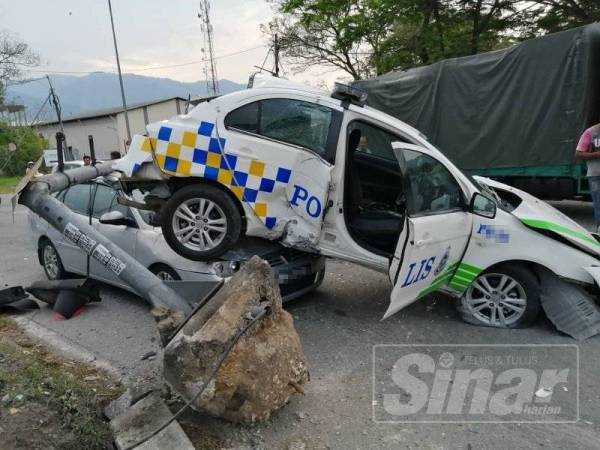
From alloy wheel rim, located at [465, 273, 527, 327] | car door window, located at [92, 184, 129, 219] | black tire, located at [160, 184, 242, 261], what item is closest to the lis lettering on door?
alloy wheel rim, located at [465, 273, 527, 327]

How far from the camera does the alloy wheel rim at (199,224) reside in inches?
178

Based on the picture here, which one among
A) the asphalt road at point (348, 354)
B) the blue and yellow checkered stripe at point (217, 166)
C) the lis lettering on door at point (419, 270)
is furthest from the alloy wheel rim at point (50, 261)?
the lis lettering on door at point (419, 270)

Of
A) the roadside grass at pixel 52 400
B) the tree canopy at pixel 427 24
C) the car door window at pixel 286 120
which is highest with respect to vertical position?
the tree canopy at pixel 427 24

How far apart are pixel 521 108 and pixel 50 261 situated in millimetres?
7995

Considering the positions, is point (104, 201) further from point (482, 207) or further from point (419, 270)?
point (482, 207)

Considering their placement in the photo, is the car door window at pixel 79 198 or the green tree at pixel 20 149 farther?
the green tree at pixel 20 149

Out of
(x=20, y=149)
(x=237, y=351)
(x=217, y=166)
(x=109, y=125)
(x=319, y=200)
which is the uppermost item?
(x=217, y=166)

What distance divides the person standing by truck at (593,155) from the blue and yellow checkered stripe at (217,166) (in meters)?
4.35

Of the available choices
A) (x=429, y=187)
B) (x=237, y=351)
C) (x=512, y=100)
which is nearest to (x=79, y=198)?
(x=237, y=351)

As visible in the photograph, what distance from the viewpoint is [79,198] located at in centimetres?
619

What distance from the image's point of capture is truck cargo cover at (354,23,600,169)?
7781mm

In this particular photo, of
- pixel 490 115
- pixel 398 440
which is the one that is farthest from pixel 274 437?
pixel 490 115

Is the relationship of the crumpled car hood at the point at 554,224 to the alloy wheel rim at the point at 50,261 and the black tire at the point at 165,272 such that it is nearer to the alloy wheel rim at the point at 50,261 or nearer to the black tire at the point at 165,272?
the black tire at the point at 165,272

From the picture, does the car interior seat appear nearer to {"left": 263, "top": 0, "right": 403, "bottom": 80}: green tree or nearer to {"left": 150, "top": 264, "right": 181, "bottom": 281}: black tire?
{"left": 150, "top": 264, "right": 181, "bottom": 281}: black tire
